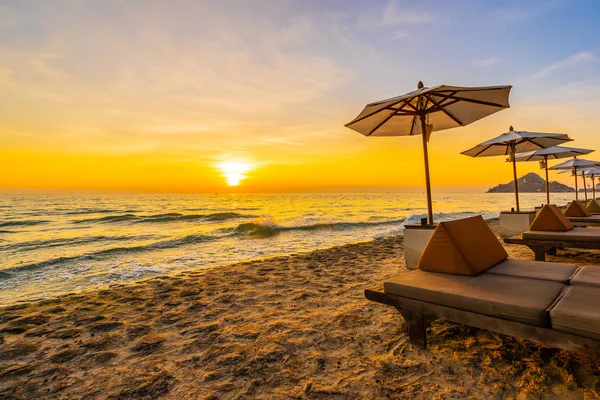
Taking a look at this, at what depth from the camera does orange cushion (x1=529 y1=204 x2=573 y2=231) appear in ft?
18.2

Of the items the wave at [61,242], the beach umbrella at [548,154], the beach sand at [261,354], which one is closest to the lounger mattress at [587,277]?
the beach sand at [261,354]

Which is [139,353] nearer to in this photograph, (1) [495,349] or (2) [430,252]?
(2) [430,252]

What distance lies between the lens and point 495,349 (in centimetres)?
263

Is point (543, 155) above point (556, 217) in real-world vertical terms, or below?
above

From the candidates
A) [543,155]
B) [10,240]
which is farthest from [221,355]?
[10,240]

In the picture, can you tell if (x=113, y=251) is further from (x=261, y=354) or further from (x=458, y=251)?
(x=458, y=251)

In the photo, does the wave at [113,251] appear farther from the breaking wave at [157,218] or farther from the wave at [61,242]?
the breaking wave at [157,218]

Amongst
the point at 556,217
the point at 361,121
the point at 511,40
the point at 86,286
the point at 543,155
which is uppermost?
the point at 511,40

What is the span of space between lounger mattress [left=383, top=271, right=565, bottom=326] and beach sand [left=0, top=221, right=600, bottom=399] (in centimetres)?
59

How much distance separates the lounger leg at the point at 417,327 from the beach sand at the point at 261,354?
0.34 feet

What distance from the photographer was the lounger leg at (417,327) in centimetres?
264

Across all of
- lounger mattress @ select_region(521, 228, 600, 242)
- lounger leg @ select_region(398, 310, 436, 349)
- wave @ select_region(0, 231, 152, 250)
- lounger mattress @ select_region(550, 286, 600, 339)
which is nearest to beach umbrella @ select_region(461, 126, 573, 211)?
lounger mattress @ select_region(521, 228, 600, 242)

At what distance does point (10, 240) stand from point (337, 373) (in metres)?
20.8

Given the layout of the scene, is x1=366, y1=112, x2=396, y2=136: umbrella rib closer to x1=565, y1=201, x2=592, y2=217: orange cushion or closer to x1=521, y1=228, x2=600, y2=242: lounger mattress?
x1=521, y1=228, x2=600, y2=242: lounger mattress
